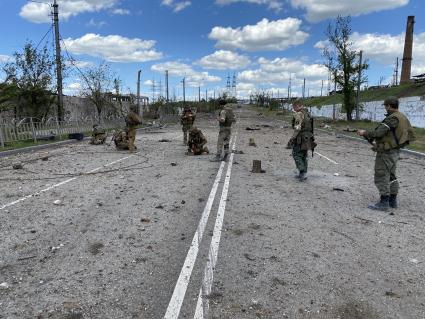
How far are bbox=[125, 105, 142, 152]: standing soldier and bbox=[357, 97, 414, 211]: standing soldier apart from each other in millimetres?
10122

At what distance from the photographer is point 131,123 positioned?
15.9 meters

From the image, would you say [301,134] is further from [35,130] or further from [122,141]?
[35,130]

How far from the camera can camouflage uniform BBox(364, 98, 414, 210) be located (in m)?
6.99

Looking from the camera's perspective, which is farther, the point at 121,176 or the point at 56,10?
the point at 56,10

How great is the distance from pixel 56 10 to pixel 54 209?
21.0 metres

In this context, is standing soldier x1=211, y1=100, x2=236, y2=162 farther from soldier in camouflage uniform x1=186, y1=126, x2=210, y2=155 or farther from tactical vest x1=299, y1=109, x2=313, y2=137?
tactical vest x1=299, y1=109, x2=313, y2=137

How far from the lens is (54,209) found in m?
Answer: 7.10

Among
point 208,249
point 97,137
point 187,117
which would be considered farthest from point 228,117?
point 97,137

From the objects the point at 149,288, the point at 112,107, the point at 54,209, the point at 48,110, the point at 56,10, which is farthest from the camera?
the point at 112,107

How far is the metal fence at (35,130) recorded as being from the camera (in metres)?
18.9

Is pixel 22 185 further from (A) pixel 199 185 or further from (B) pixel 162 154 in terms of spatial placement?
(B) pixel 162 154

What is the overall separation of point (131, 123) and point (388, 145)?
10.7 meters

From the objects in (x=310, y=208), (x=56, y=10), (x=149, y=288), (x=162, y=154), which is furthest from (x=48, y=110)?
(x=149, y=288)

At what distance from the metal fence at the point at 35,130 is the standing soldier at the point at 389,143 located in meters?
15.8
